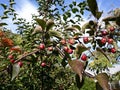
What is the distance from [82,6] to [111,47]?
6.50 metres

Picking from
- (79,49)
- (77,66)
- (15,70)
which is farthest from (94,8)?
(15,70)

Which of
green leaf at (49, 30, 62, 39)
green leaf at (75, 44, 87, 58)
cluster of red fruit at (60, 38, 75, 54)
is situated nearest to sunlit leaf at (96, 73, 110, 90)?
green leaf at (75, 44, 87, 58)

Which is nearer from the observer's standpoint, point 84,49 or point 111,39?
point 84,49

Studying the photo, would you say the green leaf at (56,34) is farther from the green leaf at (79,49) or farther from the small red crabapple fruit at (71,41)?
the green leaf at (79,49)

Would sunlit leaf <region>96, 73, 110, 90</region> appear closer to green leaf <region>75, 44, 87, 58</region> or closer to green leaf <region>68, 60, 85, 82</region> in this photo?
green leaf <region>68, 60, 85, 82</region>

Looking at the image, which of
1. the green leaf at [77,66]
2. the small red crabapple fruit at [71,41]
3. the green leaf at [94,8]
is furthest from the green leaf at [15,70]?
the green leaf at [94,8]

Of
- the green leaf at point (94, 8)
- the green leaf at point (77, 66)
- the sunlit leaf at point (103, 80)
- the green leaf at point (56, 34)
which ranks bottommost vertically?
the sunlit leaf at point (103, 80)

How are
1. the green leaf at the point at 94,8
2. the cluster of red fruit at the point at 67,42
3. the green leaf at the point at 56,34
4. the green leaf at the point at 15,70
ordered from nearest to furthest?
the green leaf at the point at 15,70 < the green leaf at the point at 94,8 < the cluster of red fruit at the point at 67,42 < the green leaf at the point at 56,34

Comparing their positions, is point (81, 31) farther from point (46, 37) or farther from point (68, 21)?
point (68, 21)

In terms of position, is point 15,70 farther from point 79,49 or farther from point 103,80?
point 103,80

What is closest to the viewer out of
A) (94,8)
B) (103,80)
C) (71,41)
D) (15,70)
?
(103,80)

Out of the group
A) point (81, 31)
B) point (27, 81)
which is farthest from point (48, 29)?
point (27, 81)

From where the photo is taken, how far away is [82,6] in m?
8.58

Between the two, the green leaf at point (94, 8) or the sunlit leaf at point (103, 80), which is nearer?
the sunlit leaf at point (103, 80)
